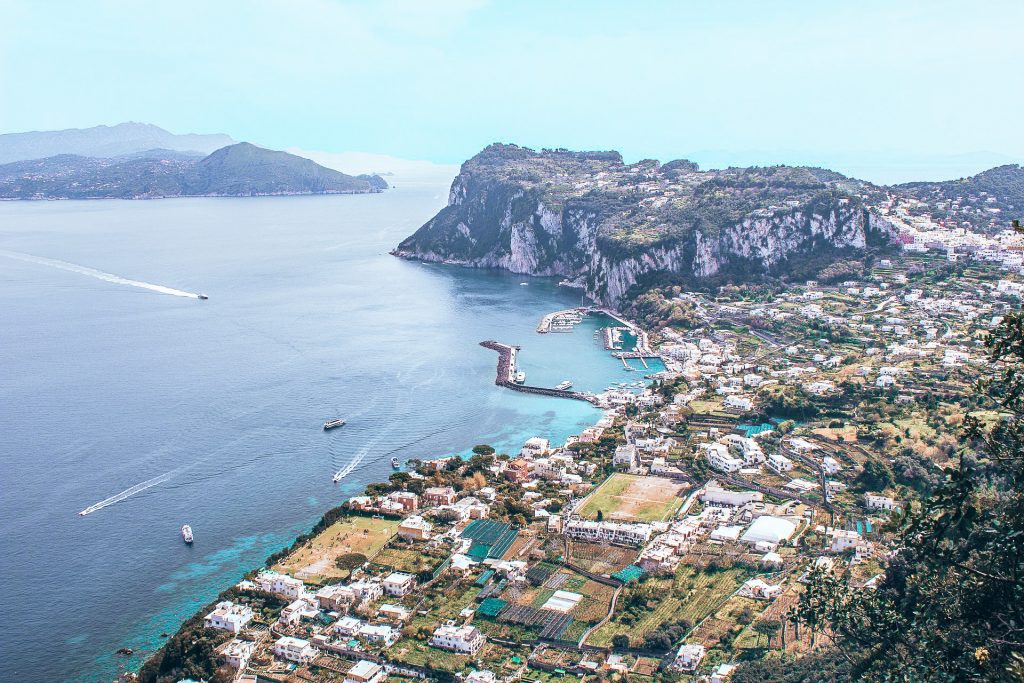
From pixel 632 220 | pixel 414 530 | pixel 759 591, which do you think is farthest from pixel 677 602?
pixel 632 220

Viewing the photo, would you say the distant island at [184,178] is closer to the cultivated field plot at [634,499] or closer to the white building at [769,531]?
the cultivated field plot at [634,499]

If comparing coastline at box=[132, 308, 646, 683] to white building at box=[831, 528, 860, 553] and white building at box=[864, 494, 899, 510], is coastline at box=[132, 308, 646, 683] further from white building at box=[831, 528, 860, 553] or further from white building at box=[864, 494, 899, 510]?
white building at box=[831, 528, 860, 553]

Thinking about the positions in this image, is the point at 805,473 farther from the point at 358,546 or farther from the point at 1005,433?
the point at 1005,433

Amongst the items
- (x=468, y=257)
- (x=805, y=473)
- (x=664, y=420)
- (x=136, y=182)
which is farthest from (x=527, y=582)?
(x=136, y=182)

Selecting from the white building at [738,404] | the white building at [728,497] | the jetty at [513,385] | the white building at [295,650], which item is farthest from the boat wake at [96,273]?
the white building at [295,650]

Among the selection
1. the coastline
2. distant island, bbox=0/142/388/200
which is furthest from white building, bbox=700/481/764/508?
distant island, bbox=0/142/388/200

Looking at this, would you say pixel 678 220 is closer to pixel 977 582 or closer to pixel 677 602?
pixel 677 602
